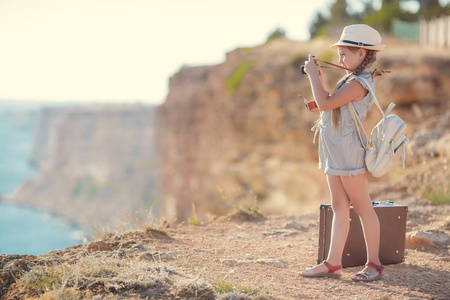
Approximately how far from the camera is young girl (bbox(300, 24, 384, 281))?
9.99 feet

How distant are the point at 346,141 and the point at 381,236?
980mm

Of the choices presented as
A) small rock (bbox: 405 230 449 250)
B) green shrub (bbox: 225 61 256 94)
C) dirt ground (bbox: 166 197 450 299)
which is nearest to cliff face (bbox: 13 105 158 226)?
green shrub (bbox: 225 61 256 94)

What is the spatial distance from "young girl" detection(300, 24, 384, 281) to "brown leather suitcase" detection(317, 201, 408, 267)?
297mm

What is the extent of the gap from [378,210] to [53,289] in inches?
92.3

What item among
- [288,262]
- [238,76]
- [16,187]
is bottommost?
[16,187]

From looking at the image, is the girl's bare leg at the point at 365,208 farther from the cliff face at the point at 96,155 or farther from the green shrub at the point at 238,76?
the cliff face at the point at 96,155

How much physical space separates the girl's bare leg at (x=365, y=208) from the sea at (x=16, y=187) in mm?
33773

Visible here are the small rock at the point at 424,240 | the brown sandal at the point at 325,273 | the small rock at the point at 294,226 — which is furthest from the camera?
the small rock at the point at 294,226

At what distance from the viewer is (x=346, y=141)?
10.2 ft

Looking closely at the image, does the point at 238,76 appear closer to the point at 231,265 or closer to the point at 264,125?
the point at 264,125

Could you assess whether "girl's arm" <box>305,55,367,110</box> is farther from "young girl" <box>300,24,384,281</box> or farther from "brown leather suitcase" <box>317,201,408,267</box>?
"brown leather suitcase" <box>317,201,408,267</box>

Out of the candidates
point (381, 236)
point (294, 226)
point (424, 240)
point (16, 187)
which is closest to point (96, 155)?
point (16, 187)

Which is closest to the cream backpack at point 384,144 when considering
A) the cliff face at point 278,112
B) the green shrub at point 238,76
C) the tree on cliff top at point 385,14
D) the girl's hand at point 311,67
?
the girl's hand at point 311,67

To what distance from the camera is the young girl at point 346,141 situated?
3045mm
